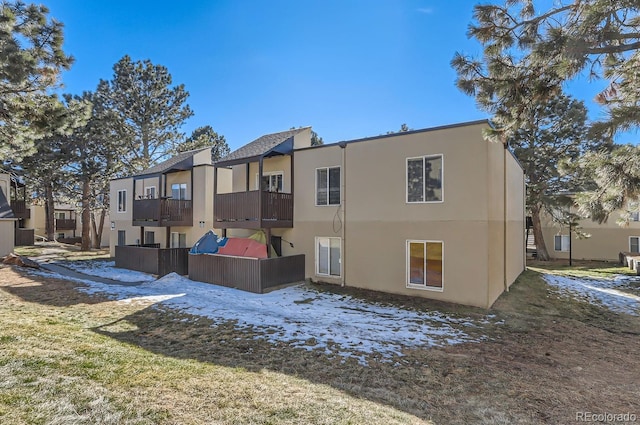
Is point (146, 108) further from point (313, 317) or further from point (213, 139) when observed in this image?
point (313, 317)

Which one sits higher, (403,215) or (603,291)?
(403,215)

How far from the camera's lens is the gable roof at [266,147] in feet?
45.1

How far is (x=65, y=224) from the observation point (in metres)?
38.3

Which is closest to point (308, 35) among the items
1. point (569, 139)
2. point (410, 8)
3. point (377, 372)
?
point (410, 8)

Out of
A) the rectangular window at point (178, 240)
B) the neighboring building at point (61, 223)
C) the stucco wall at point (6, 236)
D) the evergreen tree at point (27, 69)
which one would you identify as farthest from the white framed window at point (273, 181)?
the neighboring building at point (61, 223)

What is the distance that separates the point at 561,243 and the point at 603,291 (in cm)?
1466

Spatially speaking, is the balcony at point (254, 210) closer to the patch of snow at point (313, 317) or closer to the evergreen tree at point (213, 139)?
the patch of snow at point (313, 317)

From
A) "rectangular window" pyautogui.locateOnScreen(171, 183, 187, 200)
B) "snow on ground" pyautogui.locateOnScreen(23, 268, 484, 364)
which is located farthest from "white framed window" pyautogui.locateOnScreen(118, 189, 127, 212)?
"snow on ground" pyautogui.locateOnScreen(23, 268, 484, 364)

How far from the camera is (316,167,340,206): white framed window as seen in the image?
13.0 metres

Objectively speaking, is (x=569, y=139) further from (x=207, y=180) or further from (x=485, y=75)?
(x=207, y=180)

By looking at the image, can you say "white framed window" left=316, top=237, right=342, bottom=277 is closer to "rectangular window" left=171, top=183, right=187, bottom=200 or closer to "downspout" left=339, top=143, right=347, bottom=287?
"downspout" left=339, top=143, right=347, bottom=287

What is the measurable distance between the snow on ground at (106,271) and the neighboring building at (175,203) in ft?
7.45

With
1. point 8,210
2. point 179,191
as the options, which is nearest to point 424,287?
point 179,191

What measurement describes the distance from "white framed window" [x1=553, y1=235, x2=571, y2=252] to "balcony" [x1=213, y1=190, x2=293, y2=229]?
22537mm
